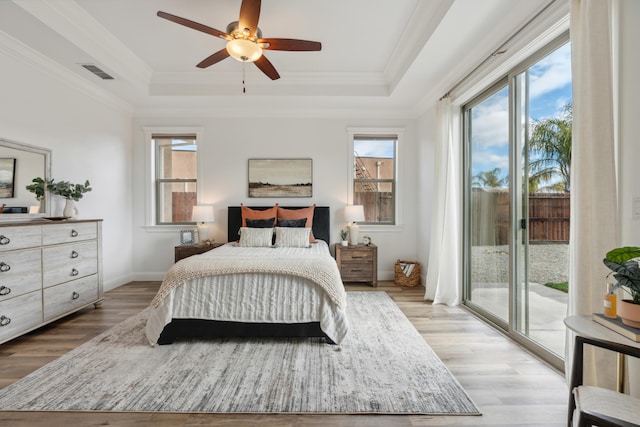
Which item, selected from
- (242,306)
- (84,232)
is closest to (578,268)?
(242,306)

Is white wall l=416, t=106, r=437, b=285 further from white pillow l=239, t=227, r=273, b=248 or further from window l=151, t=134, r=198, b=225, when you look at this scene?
window l=151, t=134, r=198, b=225

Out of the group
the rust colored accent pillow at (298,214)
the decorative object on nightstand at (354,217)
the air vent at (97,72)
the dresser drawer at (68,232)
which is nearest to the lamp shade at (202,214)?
the rust colored accent pillow at (298,214)

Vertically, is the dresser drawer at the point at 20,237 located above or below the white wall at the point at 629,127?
below

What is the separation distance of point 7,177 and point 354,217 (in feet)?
12.9

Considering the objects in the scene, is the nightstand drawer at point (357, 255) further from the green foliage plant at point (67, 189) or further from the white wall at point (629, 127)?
the green foliage plant at point (67, 189)

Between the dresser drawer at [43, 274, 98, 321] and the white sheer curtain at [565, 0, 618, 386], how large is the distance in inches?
168

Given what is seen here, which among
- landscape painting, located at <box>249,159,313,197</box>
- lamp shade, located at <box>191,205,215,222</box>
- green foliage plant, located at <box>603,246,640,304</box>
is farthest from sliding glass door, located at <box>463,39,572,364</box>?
lamp shade, located at <box>191,205,215,222</box>

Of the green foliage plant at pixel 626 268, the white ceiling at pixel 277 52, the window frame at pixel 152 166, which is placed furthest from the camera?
the window frame at pixel 152 166

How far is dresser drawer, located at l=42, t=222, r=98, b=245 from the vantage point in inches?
118

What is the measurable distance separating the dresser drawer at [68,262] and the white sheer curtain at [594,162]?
4.25m

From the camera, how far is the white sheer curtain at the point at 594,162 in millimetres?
1709

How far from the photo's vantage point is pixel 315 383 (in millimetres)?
2105

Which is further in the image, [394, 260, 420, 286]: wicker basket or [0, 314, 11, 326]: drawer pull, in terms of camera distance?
[394, 260, 420, 286]: wicker basket

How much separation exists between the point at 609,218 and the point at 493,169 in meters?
1.63
